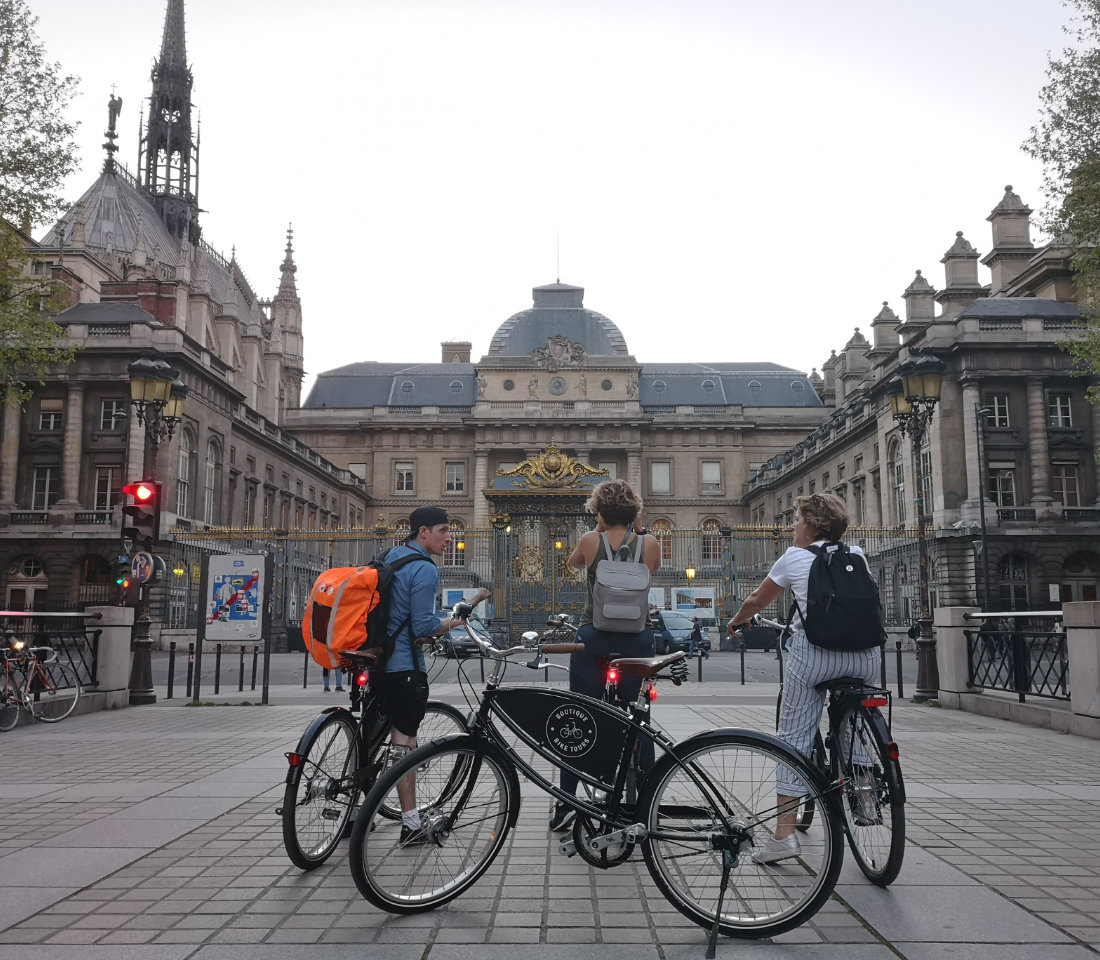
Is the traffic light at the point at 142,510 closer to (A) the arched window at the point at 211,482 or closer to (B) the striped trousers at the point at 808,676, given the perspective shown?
(B) the striped trousers at the point at 808,676

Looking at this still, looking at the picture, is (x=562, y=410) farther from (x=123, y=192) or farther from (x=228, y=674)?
(x=228, y=674)

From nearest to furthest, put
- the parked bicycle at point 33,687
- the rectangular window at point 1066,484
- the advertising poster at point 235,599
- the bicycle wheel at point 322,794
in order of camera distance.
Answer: the bicycle wheel at point 322,794
the parked bicycle at point 33,687
the advertising poster at point 235,599
the rectangular window at point 1066,484

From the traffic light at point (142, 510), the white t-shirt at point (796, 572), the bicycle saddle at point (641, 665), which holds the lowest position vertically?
the bicycle saddle at point (641, 665)

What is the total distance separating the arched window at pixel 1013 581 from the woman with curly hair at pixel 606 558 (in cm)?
3545

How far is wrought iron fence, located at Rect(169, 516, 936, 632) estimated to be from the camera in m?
28.8

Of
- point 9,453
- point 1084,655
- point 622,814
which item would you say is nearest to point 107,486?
point 9,453

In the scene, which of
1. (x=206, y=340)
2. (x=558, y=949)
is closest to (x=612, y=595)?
(x=558, y=949)

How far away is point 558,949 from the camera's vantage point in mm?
3822

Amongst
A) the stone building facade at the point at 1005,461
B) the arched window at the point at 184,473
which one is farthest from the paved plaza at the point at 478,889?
the arched window at the point at 184,473

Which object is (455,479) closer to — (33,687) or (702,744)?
(33,687)

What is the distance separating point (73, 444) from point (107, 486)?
217cm

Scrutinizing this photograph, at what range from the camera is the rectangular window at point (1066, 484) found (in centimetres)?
3878

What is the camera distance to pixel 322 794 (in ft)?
16.9

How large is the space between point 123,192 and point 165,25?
22.3 meters
